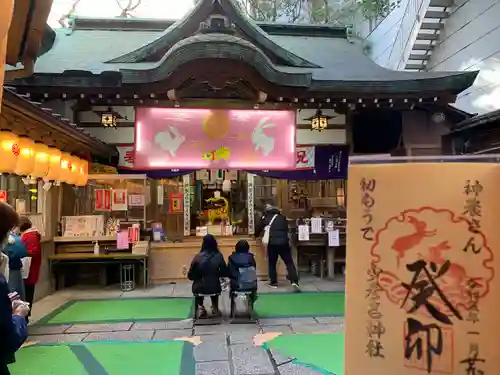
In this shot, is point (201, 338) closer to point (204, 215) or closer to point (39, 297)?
point (39, 297)

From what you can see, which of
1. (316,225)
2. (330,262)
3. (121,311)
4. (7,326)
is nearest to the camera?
(7,326)

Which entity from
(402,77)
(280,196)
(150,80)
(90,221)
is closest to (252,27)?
(150,80)

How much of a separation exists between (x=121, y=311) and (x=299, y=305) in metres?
3.70

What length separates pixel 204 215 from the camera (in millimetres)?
12672

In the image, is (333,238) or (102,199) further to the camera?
(333,238)

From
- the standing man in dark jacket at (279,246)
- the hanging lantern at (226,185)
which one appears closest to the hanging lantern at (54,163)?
the standing man in dark jacket at (279,246)

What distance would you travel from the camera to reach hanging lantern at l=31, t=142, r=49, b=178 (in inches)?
267

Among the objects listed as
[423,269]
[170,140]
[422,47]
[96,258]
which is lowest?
[96,258]

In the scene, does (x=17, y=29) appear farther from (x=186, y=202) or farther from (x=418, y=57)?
(x=418, y=57)

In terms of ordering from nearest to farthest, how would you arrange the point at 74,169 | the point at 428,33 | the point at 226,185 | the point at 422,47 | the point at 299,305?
the point at 299,305, the point at 74,169, the point at 226,185, the point at 428,33, the point at 422,47

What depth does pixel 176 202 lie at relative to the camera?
39.0ft

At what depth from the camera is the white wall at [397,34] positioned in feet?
48.3

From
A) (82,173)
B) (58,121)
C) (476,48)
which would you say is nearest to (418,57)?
(476,48)

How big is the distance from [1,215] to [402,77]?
968 centimetres
